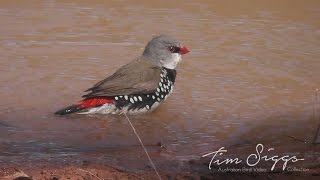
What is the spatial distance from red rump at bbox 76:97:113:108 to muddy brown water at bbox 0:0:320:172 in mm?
145

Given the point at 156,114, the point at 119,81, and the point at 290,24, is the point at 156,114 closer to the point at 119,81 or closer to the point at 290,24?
the point at 119,81

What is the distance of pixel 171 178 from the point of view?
5.18m

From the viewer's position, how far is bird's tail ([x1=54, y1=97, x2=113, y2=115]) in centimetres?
701

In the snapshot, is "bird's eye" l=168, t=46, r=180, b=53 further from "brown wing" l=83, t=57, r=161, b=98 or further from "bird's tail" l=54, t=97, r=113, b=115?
"bird's tail" l=54, t=97, r=113, b=115

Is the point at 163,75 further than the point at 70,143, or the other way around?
the point at 163,75

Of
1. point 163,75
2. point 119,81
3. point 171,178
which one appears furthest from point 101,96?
point 171,178

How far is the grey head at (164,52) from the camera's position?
784 centimetres

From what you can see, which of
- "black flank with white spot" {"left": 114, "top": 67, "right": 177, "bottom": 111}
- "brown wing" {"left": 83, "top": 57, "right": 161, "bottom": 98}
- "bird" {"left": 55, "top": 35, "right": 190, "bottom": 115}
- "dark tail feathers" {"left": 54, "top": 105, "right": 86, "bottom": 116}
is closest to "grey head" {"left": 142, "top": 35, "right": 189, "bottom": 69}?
"bird" {"left": 55, "top": 35, "right": 190, "bottom": 115}

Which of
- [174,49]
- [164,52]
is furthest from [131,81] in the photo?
[174,49]

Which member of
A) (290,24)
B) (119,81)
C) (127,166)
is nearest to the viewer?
(127,166)

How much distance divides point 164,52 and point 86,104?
123cm

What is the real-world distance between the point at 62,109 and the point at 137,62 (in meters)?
1.06
